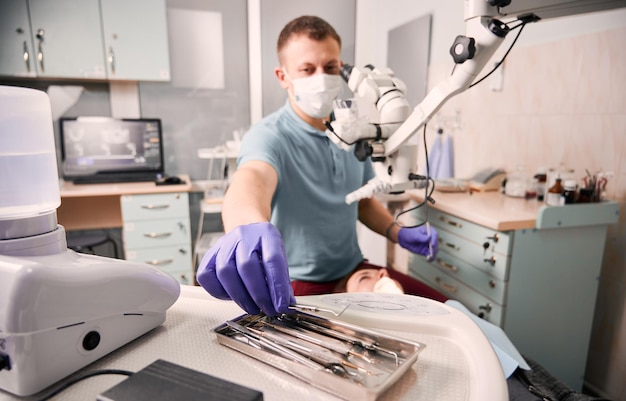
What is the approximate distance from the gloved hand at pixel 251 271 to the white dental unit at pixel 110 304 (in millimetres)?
59

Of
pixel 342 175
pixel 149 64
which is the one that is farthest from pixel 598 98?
pixel 149 64

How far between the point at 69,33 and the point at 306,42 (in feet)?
6.60

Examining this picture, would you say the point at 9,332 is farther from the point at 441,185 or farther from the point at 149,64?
the point at 149,64

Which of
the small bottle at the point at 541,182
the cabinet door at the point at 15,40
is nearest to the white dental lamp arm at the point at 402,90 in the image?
the small bottle at the point at 541,182

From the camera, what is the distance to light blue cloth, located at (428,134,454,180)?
2.51m

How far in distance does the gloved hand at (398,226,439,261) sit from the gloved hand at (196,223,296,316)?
103 cm

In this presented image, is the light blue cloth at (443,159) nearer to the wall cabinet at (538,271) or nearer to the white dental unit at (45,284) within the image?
the wall cabinet at (538,271)

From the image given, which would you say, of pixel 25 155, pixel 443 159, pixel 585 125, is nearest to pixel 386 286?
pixel 25 155

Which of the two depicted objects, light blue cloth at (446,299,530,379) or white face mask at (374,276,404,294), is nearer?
light blue cloth at (446,299,530,379)

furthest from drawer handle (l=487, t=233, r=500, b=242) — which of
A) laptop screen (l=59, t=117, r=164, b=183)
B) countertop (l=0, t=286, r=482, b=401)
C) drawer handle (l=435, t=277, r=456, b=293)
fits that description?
laptop screen (l=59, t=117, r=164, b=183)

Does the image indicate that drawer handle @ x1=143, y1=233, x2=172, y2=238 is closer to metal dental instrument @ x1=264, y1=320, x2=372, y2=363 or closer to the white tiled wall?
the white tiled wall

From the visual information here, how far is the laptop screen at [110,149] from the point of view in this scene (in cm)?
279

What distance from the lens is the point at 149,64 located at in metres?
2.76

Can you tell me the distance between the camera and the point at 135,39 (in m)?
2.70
